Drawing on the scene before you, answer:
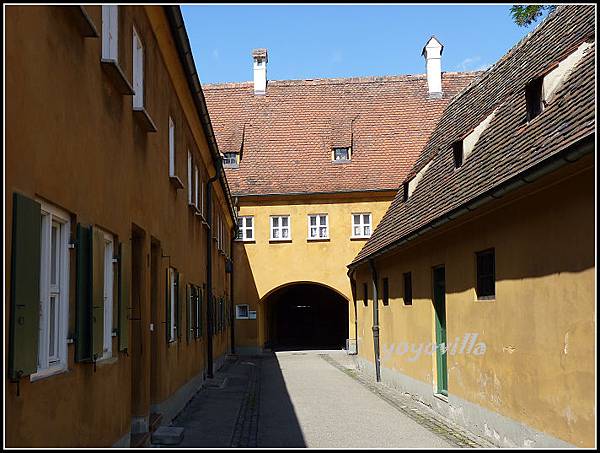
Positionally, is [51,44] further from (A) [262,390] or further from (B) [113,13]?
(A) [262,390]

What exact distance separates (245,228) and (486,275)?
23832 millimetres

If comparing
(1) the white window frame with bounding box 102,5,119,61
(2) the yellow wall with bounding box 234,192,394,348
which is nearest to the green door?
(1) the white window frame with bounding box 102,5,119,61

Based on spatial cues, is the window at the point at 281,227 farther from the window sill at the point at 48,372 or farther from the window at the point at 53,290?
the window sill at the point at 48,372

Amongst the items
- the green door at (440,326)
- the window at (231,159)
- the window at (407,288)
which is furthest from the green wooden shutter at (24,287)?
the window at (231,159)

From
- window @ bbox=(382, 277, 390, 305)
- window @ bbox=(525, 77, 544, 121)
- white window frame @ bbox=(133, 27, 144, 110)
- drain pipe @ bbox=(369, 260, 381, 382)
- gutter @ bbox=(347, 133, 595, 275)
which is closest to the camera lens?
gutter @ bbox=(347, 133, 595, 275)

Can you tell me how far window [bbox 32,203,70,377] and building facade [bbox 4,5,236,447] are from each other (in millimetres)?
12

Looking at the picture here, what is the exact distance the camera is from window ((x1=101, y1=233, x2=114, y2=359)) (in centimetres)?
771

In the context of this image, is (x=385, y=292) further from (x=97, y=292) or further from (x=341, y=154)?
(x=341, y=154)

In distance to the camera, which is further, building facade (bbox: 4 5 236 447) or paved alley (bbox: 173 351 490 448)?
paved alley (bbox: 173 351 490 448)

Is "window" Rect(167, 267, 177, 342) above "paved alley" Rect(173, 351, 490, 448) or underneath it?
above

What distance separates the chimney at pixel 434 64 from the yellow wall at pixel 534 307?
25554mm

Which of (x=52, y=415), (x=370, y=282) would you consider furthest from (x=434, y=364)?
(x=52, y=415)

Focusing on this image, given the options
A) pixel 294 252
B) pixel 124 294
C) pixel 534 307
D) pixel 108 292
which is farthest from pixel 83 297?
pixel 294 252

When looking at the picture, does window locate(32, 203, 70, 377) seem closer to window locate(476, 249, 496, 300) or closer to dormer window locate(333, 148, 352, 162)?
window locate(476, 249, 496, 300)
